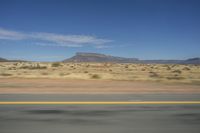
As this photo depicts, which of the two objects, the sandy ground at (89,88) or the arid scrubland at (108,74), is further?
the arid scrubland at (108,74)

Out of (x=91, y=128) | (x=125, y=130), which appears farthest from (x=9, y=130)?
(x=125, y=130)

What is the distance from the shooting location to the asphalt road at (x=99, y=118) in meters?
6.65

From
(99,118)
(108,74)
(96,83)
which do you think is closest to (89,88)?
(96,83)

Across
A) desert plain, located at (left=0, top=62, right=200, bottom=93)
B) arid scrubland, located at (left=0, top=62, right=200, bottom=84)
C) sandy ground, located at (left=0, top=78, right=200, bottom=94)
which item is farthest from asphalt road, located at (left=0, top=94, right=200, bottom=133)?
arid scrubland, located at (left=0, top=62, right=200, bottom=84)

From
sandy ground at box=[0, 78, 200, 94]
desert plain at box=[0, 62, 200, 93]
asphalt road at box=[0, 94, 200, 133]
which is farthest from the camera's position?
desert plain at box=[0, 62, 200, 93]

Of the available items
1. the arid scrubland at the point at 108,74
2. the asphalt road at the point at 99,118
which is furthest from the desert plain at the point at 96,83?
the asphalt road at the point at 99,118

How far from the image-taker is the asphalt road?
21.8 ft

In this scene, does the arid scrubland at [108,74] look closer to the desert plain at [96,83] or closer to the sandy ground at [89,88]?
the desert plain at [96,83]

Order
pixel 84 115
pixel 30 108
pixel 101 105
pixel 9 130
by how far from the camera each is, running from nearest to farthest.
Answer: pixel 9 130
pixel 84 115
pixel 30 108
pixel 101 105

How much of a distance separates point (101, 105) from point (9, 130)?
3.94 metres

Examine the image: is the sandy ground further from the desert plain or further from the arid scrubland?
the arid scrubland

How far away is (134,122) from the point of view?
7344 millimetres

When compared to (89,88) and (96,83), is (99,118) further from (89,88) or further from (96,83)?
(96,83)

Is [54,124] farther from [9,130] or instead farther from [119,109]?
[119,109]
